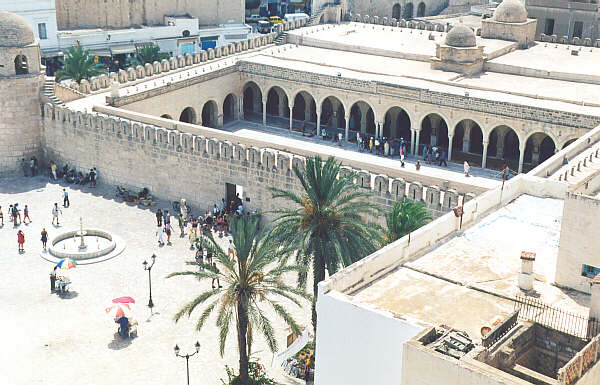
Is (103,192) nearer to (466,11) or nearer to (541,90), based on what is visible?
(541,90)

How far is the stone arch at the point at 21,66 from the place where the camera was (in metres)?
39.7

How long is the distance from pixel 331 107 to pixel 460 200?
20.8 m

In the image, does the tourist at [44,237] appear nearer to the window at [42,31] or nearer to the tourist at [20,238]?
the tourist at [20,238]

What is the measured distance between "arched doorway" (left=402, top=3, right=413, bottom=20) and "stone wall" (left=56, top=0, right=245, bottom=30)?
47.6ft

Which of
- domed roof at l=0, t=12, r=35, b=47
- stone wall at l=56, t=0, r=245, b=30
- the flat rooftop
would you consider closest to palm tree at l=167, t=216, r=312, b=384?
the flat rooftop

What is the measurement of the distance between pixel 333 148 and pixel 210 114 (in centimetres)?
804

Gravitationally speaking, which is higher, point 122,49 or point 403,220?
point 122,49

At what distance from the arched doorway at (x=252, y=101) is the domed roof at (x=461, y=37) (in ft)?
38.6

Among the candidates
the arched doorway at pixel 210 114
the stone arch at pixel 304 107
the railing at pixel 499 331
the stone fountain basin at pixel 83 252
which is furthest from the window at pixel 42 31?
the railing at pixel 499 331

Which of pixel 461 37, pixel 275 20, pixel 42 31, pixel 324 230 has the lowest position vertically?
pixel 324 230

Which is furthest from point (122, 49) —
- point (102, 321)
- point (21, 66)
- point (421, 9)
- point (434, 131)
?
point (102, 321)

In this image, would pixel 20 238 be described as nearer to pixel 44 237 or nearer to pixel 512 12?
pixel 44 237

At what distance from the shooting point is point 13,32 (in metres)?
38.8

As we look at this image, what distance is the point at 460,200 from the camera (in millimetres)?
29422
